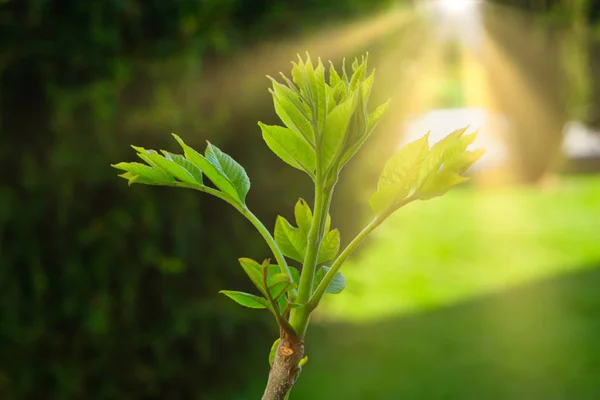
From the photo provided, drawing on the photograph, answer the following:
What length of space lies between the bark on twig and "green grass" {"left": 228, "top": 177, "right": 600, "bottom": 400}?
3546mm

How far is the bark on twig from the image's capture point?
0.39 meters

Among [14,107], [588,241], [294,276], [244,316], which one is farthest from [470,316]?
[294,276]

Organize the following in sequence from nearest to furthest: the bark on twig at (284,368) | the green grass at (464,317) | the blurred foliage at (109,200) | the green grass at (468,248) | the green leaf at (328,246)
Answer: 1. the bark on twig at (284,368)
2. the green leaf at (328,246)
3. the blurred foliage at (109,200)
4. the green grass at (464,317)
5. the green grass at (468,248)

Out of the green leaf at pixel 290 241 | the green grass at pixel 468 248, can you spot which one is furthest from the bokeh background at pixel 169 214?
the green leaf at pixel 290 241

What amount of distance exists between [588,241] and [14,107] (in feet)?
23.9

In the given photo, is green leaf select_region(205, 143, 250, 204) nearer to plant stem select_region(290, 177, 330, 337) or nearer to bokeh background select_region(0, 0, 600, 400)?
plant stem select_region(290, 177, 330, 337)

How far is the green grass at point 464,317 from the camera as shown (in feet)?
15.6

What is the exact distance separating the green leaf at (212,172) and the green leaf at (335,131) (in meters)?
0.08

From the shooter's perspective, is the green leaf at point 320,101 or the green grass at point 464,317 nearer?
the green leaf at point 320,101

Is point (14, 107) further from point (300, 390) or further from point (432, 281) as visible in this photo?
point (432, 281)

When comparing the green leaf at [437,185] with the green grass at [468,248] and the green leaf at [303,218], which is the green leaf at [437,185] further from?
the green grass at [468,248]

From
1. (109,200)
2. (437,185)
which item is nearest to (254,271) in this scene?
(437,185)

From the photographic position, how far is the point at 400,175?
0.41 metres

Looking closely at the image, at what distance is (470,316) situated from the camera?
20.1ft
